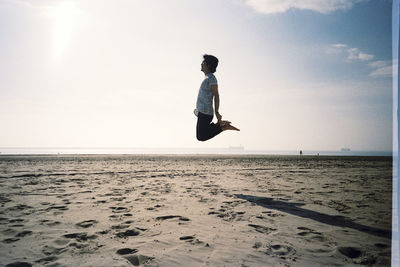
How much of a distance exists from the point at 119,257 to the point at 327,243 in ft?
7.74

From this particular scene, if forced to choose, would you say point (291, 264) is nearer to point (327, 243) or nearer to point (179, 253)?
point (327, 243)

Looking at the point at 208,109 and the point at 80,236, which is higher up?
the point at 208,109

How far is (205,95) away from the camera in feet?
15.4

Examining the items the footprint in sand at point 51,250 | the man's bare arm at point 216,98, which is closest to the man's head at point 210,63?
the man's bare arm at point 216,98

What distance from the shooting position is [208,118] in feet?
15.6

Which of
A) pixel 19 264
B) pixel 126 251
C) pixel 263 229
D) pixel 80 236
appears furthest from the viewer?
pixel 263 229

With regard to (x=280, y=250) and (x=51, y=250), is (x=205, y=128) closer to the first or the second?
(x=280, y=250)

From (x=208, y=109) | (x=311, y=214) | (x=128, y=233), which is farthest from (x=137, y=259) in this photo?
(x=208, y=109)

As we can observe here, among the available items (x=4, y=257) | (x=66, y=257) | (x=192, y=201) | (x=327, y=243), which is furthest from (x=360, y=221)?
(x=4, y=257)

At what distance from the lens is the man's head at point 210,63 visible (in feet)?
15.7

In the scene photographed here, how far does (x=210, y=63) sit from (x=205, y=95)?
678 millimetres

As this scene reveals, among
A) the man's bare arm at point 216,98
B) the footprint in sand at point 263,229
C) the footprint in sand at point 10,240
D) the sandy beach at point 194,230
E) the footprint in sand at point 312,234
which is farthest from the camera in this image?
the man's bare arm at point 216,98

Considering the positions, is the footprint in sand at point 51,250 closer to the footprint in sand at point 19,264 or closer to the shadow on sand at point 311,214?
the footprint in sand at point 19,264

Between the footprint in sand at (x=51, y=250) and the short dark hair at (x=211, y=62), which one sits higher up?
the short dark hair at (x=211, y=62)
